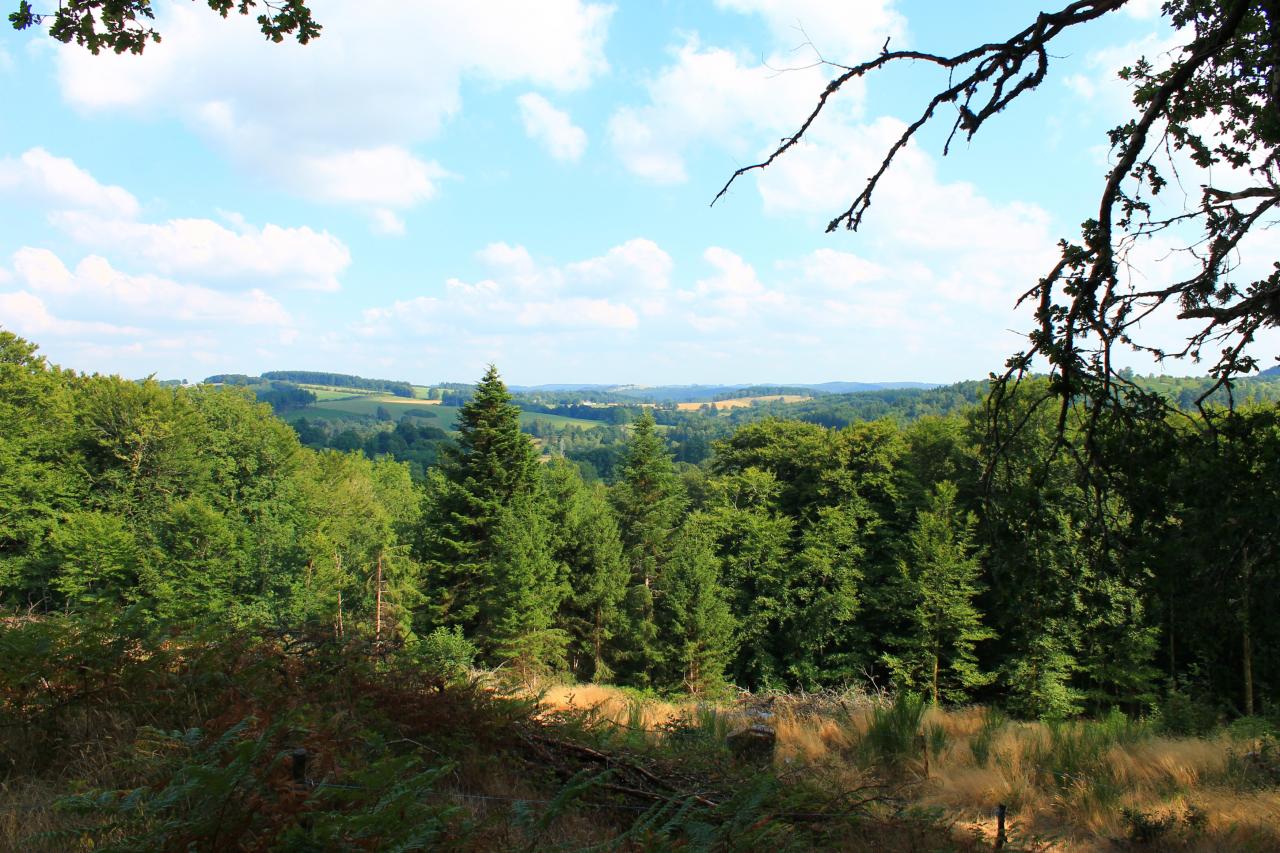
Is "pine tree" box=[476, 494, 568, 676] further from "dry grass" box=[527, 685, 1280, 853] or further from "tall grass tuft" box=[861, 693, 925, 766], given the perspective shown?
"tall grass tuft" box=[861, 693, 925, 766]

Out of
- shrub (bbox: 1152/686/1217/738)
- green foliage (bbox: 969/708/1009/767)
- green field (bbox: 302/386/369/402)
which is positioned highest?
green field (bbox: 302/386/369/402)

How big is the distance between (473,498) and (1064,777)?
22.4m

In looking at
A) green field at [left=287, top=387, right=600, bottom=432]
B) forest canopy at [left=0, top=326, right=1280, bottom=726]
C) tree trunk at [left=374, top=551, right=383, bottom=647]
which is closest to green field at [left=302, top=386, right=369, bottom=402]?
green field at [left=287, top=387, right=600, bottom=432]

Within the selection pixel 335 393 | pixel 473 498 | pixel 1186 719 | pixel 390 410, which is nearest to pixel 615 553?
pixel 473 498

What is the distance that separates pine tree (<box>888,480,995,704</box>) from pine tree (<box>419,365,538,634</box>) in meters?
15.4

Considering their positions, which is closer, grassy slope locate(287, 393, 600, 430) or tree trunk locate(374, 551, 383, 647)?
tree trunk locate(374, 551, 383, 647)

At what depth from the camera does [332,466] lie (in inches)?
2019

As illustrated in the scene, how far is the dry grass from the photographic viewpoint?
17.2 feet

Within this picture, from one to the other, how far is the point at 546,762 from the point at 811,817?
201 cm

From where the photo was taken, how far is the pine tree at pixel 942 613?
76.4ft

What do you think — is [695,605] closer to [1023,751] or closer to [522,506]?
[522,506]

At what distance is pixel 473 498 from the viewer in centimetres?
2609

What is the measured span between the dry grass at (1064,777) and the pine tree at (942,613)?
1493 cm

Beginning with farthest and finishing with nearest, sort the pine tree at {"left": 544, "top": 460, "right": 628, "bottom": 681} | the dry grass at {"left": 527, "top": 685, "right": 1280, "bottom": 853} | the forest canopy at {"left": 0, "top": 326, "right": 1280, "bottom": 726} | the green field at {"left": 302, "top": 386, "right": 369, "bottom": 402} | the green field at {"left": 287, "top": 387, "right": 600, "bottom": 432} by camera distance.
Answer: the green field at {"left": 302, "top": 386, "right": 369, "bottom": 402}
the green field at {"left": 287, "top": 387, "right": 600, "bottom": 432}
the pine tree at {"left": 544, "top": 460, "right": 628, "bottom": 681}
the forest canopy at {"left": 0, "top": 326, "right": 1280, "bottom": 726}
the dry grass at {"left": 527, "top": 685, "right": 1280, "bottom": 853}
